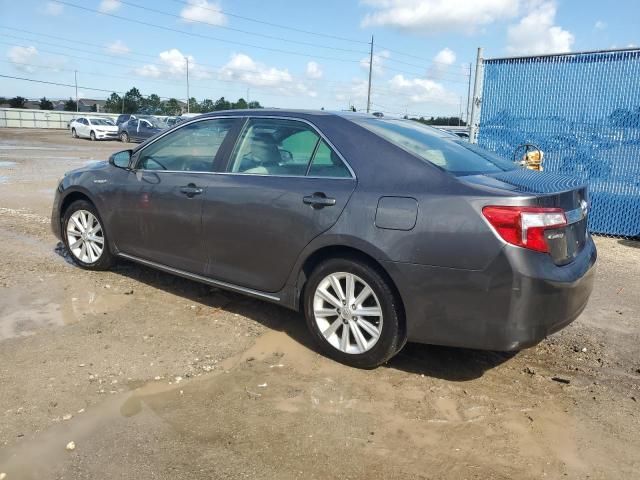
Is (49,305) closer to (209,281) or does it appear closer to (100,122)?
(209,281)

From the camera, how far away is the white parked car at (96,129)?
33.4 m

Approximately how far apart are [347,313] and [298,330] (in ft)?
2.61

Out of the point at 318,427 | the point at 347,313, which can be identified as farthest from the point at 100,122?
the point at 318,427

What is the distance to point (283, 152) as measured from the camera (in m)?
4.15

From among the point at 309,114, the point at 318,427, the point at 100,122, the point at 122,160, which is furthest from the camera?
the point at 100,122

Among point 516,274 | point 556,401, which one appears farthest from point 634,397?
point 516,274

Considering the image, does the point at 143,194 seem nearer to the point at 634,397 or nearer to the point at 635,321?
the point at 634,397

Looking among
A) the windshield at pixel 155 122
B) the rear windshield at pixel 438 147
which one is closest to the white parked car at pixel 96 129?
the windshield at pixel 155 122

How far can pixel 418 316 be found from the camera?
133 inches

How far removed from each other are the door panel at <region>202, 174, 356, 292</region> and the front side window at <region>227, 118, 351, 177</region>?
8cm

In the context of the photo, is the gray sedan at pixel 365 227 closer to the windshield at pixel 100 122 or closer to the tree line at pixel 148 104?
the windshield at pixel 100 122

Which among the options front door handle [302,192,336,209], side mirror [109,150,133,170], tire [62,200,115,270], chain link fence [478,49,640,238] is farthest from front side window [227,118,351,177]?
chain link fence [478,49,640,238]

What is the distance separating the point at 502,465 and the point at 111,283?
3.95 meters

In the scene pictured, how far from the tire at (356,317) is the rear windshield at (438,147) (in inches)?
33.0
